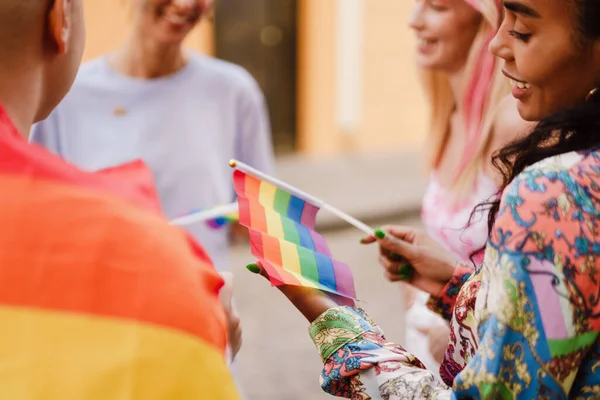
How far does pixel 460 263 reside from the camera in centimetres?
193

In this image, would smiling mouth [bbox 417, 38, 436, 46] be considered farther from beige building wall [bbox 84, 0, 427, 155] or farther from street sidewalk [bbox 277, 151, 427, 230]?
beige building wall [bbox 84, 0, 427, 155]

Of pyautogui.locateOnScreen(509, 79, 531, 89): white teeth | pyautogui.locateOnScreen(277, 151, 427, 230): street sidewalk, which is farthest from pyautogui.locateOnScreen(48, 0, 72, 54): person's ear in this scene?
pyautogui.locateOnScreen(277, 151, 427, 230): street sidewalk

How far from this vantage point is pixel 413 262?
196 cm

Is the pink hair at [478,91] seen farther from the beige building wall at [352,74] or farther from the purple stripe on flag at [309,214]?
the beige building wall at [352,74]

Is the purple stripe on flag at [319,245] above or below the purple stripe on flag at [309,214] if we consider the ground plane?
below

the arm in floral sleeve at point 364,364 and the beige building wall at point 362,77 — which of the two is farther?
the beige building wall at point 362,77

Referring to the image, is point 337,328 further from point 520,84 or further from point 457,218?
point 457,218

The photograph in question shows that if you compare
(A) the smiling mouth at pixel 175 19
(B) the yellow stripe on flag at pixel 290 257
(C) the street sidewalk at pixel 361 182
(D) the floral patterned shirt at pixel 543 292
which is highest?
(D) the floral patterned shirt at pixel 543 292

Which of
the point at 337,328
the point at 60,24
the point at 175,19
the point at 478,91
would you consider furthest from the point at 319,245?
the point at 175,19

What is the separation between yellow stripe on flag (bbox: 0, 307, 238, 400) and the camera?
1.00m

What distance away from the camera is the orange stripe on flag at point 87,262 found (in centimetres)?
103

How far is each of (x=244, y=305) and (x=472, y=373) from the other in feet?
15.5

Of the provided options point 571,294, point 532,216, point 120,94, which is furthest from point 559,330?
point 120,94

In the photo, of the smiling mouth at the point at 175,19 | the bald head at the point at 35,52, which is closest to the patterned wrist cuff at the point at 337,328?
the bald head at the point at 35,52
